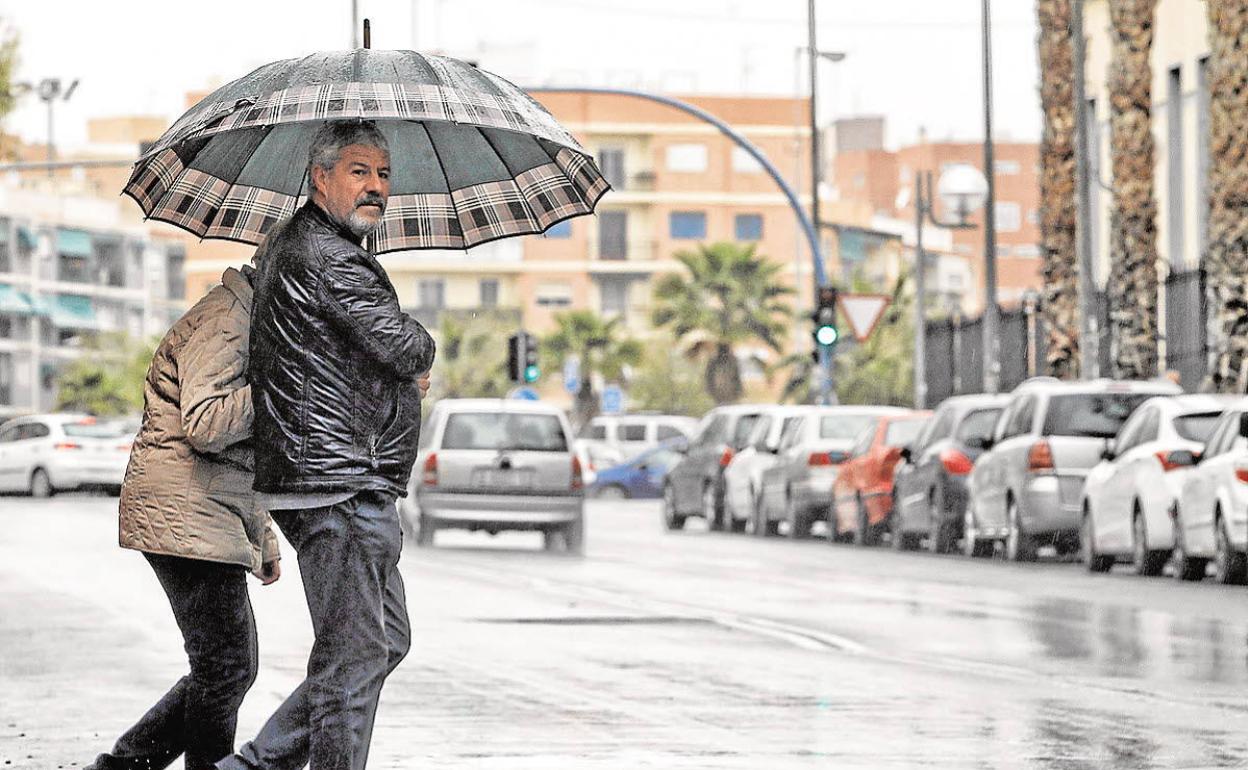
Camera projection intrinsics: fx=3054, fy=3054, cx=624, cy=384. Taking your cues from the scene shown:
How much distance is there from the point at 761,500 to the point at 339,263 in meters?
30.3

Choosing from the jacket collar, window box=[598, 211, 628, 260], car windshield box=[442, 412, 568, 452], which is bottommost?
car windshield box=[442, 412, 568, 452]

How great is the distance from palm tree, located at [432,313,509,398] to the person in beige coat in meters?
93.8

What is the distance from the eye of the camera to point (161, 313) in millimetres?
141375

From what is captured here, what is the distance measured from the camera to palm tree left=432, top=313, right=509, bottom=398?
103m

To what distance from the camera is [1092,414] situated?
92.4 ft

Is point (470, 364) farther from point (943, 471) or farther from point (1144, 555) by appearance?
point (1144, 555)

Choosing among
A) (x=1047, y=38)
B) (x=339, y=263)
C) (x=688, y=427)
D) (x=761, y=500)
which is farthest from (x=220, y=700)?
(x=688, y=427)

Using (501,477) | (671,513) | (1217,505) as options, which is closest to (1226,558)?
(1217,505)

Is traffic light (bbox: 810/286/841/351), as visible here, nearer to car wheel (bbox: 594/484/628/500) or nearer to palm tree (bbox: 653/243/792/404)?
car wheel (bbox: 594/484/628/500)

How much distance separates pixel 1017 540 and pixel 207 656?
68.2ft

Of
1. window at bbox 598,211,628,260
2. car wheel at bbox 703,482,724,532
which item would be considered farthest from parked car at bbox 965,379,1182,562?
window at bbox 598,211,628,260

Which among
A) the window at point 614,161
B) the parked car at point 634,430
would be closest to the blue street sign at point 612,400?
the parked car at point 634,430

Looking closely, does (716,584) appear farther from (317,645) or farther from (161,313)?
(161,313)

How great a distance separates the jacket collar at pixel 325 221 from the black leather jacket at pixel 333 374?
0.07m
